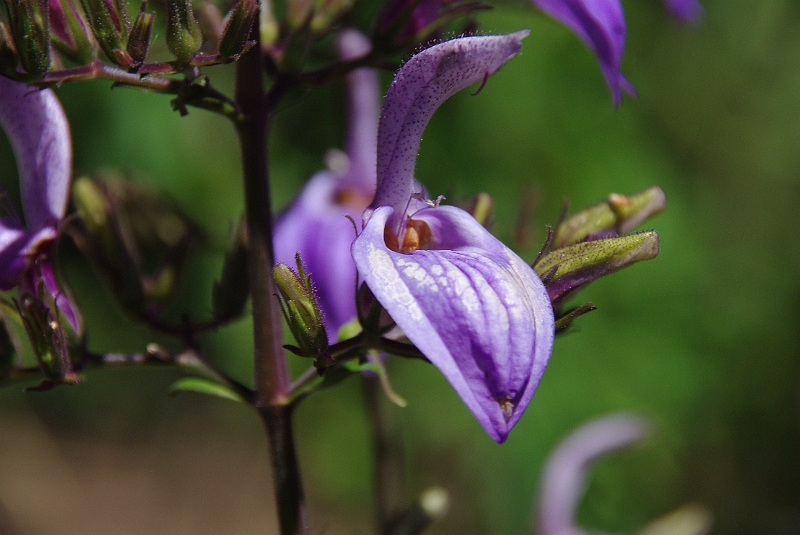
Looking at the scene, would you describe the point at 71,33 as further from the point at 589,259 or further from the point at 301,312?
the point at 589,259

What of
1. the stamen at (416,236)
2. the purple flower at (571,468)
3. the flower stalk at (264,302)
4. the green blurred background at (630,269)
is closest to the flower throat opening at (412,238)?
the stamen at (416,236)

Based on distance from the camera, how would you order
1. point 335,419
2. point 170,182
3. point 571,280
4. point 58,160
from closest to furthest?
point 571,280 → point 58,160 → point 170,182 → point 335,419

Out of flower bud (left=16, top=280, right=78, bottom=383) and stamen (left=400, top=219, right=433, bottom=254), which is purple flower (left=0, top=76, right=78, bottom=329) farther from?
stamen (left=400, top=219, right=433, bottom=254)

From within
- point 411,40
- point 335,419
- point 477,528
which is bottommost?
point 477,528

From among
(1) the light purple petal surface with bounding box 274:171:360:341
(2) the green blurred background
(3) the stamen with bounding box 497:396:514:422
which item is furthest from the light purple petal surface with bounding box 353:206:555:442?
(2) the green blurred background

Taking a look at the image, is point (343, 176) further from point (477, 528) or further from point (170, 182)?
point (477, 528)

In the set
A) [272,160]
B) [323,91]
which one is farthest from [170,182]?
[323,91]
